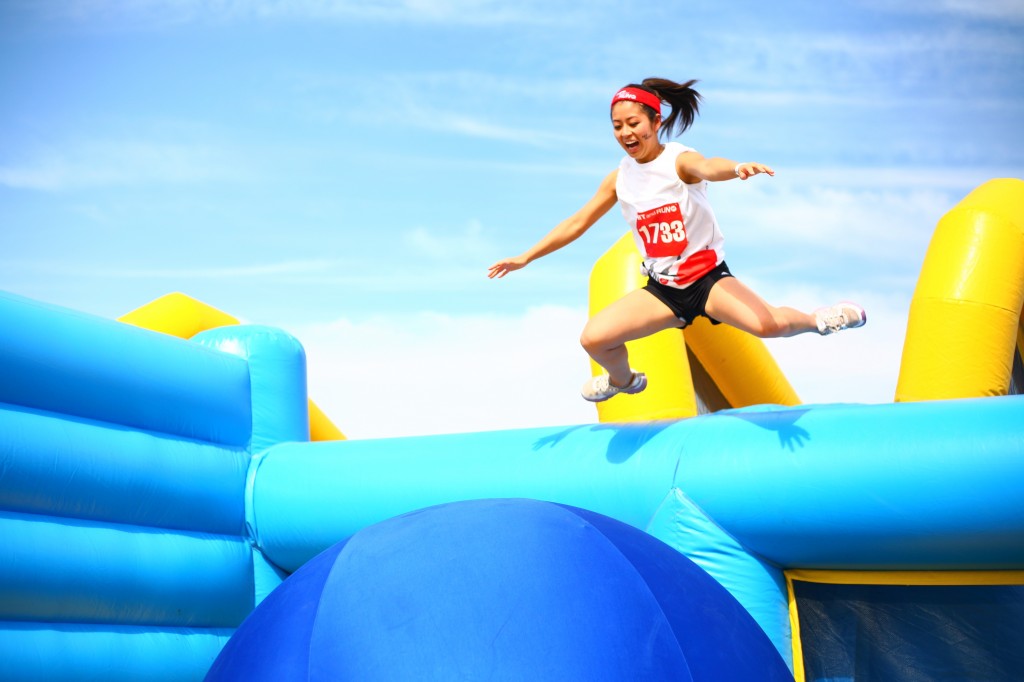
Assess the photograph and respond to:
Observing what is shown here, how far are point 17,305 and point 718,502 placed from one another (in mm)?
2121

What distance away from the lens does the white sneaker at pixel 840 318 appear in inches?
113

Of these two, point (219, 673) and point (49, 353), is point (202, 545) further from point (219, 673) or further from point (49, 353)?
point (219, 673)

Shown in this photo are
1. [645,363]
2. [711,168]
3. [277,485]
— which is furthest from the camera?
[645,363]

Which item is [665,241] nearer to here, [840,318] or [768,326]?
[768,326]

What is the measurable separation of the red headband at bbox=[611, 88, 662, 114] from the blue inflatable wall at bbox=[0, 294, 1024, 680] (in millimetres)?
923

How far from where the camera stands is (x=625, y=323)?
10.0 ft

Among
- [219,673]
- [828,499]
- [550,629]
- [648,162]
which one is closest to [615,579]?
[550,629]

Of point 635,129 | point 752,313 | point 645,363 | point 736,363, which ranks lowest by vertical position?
point 736,363

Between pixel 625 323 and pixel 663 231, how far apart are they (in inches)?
11.1

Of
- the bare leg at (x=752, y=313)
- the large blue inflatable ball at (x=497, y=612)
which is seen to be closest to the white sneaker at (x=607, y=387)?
the bare leg at (x=752, y=313)

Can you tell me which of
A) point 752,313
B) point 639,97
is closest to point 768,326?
point 752,313

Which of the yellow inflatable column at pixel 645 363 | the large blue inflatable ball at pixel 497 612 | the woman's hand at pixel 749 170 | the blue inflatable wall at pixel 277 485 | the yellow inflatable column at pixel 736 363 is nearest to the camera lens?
the large blue inflatable ball at pixel 497 612

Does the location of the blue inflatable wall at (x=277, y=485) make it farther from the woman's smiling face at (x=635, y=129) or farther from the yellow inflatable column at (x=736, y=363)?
the yellow inflatable column at (x=736, y=363)

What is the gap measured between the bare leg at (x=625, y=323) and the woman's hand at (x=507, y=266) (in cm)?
34
